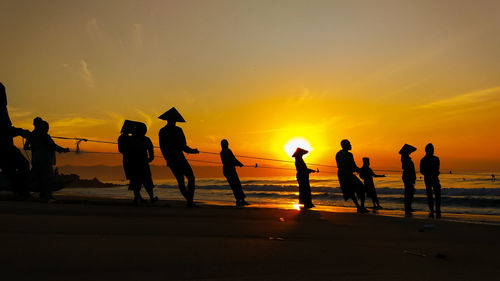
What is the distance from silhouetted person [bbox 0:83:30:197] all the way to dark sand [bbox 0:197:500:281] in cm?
264

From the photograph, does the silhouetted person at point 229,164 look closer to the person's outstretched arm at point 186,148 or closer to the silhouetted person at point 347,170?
the person's outstretched arm at point 186,148

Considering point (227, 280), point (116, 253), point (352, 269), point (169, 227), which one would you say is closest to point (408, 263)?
point (352, 269)

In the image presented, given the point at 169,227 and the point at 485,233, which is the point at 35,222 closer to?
the point at 169,227

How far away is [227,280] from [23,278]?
3.65 feet

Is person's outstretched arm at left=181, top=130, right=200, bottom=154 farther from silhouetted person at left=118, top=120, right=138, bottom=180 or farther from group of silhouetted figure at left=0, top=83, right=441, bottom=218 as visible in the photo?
silhouetted person at left=118, top=120, right=138, bottom=180

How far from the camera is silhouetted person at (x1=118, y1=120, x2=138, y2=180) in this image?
33.9 feet

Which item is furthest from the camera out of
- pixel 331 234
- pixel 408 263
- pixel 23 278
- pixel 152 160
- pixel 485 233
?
pixel 152 160

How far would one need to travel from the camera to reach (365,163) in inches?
568

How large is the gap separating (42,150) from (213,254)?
7925 millimetres

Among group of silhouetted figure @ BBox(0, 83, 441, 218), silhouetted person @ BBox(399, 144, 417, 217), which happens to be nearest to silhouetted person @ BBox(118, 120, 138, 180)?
group of silhouetted figure @ BBox(0, 83, 441, 218)

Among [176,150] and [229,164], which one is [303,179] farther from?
[176,150]

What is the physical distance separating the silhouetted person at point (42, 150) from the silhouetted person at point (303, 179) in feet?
21.3

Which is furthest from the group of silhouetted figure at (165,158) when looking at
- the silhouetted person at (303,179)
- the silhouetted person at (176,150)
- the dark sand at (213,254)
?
the dark sand at (213,254)

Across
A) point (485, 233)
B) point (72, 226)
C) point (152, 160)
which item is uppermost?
point (152, 160)
